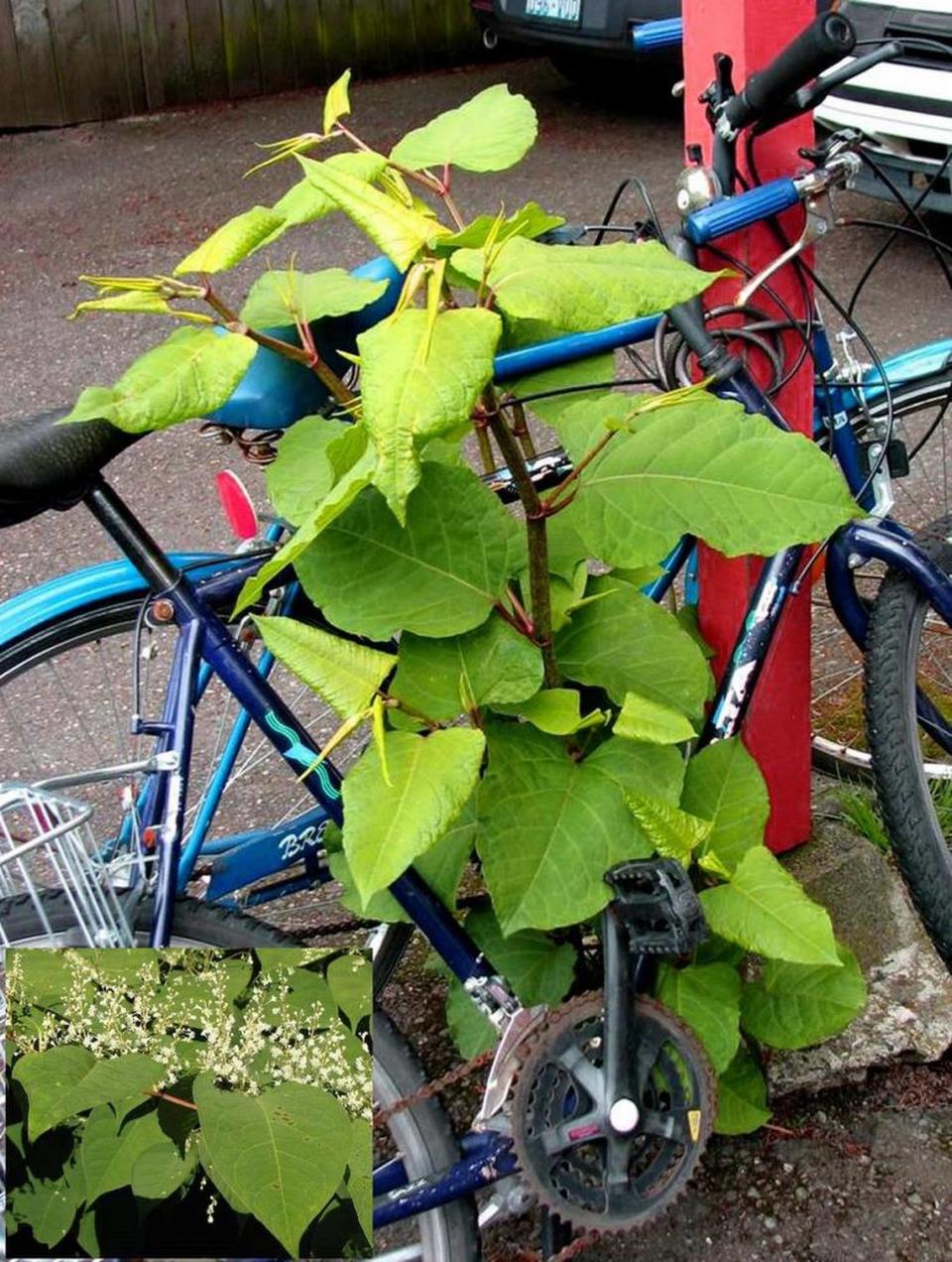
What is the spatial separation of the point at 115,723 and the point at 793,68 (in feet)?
5.75

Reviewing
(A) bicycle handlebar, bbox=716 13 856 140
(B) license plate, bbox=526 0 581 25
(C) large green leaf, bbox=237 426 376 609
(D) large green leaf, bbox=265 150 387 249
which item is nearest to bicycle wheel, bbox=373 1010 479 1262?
(C) large green leaf, bbox=237 426 376 609

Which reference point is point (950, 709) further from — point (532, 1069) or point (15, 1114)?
point (15, 1114)

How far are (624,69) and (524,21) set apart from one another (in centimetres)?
63

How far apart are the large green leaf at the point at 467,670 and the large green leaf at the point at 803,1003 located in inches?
28.4

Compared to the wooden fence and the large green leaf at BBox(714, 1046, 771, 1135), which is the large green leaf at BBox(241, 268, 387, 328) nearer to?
the large green leaf at BBox(714, 1046, 771, 1135)

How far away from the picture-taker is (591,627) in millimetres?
2070

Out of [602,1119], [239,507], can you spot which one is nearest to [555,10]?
[239,507]

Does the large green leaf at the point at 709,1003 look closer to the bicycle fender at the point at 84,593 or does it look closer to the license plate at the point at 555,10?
the bicycle fender at the point at 84,593

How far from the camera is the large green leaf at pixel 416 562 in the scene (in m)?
1.91

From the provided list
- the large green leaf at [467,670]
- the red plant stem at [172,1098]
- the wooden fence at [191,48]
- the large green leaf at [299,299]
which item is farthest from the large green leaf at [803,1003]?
the wooden fence at [191,48]

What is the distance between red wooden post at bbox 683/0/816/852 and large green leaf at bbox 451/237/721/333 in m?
0.67

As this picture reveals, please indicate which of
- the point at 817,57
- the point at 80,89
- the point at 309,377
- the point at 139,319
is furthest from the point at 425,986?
the point at 80,89

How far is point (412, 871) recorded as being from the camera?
2.11m

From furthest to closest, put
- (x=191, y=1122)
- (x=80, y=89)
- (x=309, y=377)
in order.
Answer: (x=80, y=89), (x=309, y=377), (x=191, y=1122)
